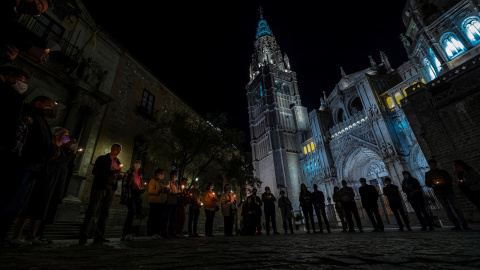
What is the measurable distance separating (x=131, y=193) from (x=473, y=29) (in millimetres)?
23349

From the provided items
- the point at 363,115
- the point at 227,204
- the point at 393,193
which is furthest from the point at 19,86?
the point at 363,115

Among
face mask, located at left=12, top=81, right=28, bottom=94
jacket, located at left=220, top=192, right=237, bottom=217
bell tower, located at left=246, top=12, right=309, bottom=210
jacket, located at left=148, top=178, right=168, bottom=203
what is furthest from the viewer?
bell tower, located at left=246, top=12, right=309, bottom=210

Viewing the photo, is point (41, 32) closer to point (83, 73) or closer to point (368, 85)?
point (83, 73)

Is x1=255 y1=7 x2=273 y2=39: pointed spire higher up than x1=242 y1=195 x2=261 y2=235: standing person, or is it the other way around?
x1=255 y1=7 x2=273 y2=39: pointed spire

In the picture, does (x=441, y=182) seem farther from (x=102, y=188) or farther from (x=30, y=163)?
(x=30, y=163)

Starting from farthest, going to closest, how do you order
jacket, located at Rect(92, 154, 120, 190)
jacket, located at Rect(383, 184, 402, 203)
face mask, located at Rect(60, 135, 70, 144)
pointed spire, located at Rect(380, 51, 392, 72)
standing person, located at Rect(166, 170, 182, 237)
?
1. pointed spire, located at Rect(380, 51, 392, 72)
2. jacket, located at Rect(383, 184, 402, 203)
3. standing person, located at Rect(166, 170, 182, 237)
4. jacket, located at Rect(92, 154, 120, 190)
5. face mask, located at Rect(60, 135, 70, 144)

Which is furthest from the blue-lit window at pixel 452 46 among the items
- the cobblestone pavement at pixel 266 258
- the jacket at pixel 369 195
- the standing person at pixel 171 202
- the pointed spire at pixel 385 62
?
the standing person at pixel 171 202

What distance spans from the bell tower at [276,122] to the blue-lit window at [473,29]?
2113 centimetres

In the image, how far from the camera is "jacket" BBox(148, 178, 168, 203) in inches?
226

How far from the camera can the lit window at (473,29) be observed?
14172 mm

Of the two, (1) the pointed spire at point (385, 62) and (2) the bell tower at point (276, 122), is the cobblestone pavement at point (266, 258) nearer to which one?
(2) the bell tower at point (276, 122)

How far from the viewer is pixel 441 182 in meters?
6.05

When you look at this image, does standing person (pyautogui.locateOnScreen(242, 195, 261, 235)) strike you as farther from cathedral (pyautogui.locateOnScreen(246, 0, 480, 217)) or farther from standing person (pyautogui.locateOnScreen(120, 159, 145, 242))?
cathedral (pyautogui.locateOnScreen(246, 0, 480, 217))

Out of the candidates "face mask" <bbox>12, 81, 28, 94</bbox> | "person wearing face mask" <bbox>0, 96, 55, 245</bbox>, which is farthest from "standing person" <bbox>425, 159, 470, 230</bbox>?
"face mask" <bbox>12, 81, 28, 94</bbox>
